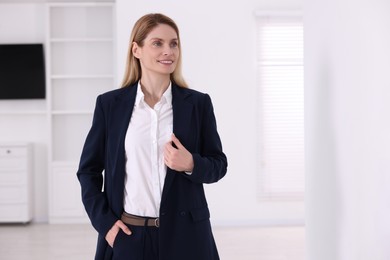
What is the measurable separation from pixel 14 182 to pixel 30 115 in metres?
0.84

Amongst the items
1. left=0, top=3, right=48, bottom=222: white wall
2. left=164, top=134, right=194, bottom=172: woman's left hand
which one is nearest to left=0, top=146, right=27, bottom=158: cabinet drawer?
left=0, top=3, right=48, bottom=222: white wall

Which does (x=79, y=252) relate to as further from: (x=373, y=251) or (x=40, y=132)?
(x=373, y=251)

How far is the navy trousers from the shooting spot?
2.02 metres

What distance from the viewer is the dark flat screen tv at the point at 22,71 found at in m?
7.05

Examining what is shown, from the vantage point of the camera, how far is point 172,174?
6.64ft

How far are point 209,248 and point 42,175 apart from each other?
5436mm

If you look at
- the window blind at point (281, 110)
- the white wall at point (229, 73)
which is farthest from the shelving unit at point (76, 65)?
the window blind at point (281, 110)

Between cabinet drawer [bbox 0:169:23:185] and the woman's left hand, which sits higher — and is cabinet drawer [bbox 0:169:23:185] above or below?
below

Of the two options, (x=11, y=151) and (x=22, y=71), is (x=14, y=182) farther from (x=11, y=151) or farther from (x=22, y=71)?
(x=22, y=71)

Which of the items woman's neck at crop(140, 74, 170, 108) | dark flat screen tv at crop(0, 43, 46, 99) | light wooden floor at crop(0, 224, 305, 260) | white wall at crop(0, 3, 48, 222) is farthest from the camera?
white wall at crop(0, 3, 48, 222)

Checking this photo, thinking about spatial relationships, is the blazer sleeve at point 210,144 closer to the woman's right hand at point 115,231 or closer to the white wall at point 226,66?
the woman's right hand at point 115,231

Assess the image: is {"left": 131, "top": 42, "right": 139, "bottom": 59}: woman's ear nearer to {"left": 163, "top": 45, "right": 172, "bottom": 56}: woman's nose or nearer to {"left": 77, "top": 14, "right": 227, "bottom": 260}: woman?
{"left": 77, "top": 14, "right": 227, "bottom": 260}: woman

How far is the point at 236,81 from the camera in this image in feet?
21.6

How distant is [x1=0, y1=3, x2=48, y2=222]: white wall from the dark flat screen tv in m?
0.14
